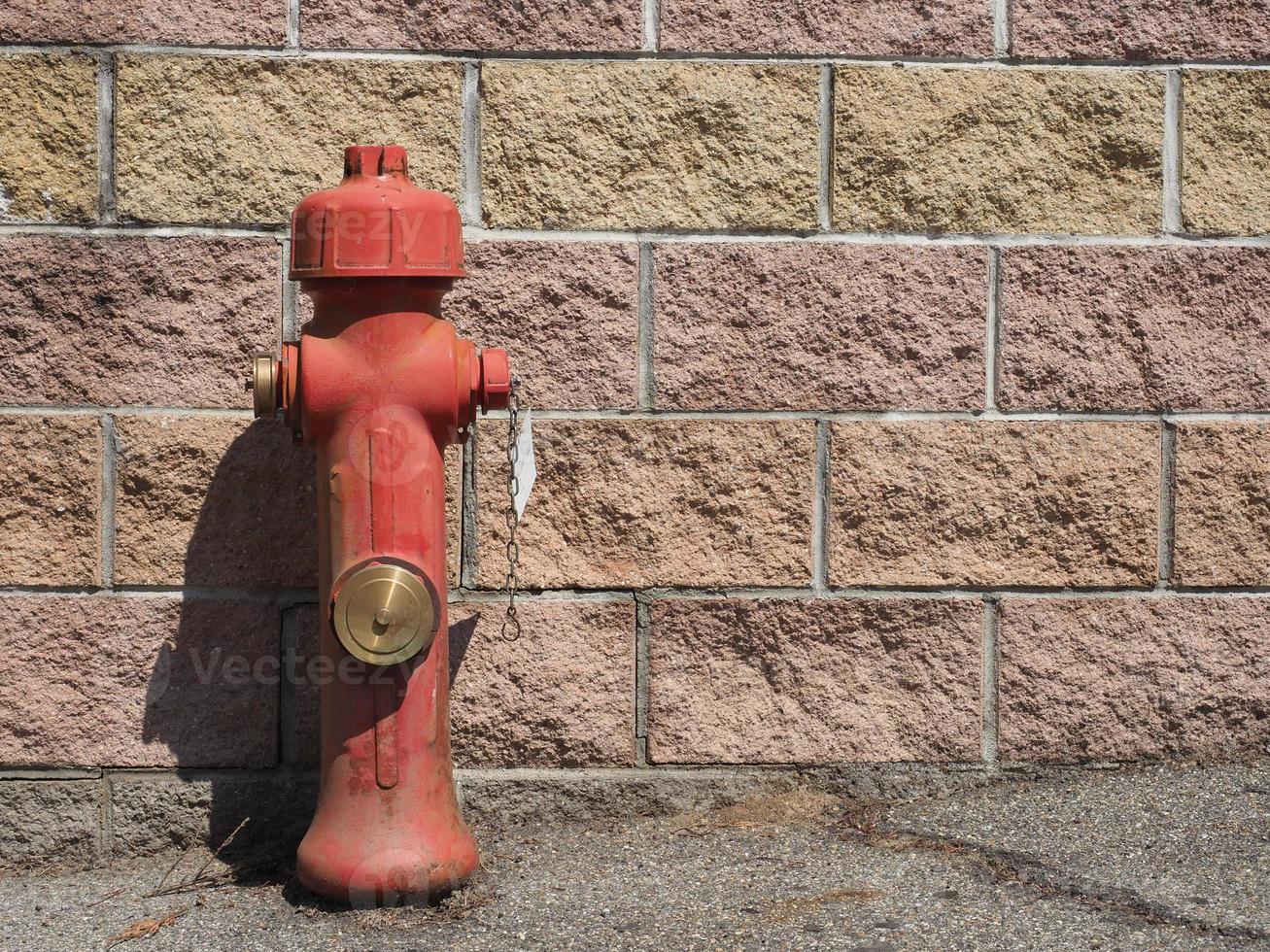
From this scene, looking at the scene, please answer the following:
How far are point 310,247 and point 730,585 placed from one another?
3.59 feet

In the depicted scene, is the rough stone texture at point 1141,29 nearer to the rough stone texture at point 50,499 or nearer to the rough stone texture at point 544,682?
the rough stone texture at point 544,682

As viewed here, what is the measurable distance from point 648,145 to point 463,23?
44 centimetres

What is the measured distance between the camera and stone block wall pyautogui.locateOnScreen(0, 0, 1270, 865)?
9.40 feet

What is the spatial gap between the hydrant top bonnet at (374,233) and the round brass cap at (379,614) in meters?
0.53

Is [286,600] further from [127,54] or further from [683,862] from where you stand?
[127,54]

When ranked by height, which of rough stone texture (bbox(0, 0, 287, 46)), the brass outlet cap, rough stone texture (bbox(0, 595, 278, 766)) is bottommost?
rough stone texture (bbox(0, 595, 278, 766))

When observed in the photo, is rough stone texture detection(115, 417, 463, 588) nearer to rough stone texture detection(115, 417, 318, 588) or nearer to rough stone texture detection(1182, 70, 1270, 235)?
rough stone texture detection(115, 417, 318, 588)

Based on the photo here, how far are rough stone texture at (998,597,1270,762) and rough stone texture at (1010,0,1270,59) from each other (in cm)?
114

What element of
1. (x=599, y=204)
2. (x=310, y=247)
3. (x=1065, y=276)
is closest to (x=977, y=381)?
(x=1065, y=276)

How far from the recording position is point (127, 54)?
2.84 metres

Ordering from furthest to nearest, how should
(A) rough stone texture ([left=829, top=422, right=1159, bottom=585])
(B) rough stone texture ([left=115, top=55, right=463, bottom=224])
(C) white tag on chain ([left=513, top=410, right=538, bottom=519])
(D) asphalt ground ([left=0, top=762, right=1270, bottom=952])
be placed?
(A) rough stone texture ([left=829, top=422, right=1159, bottom=585])
(B) rough stone texture ([left=115, top=55, right=463, bottom=224])
(C) white tag on chain ([left=513, top=410, right=538, bottom=519])
(D) asphalt ground ([left=0, top=762, right=1270, bottom=952])

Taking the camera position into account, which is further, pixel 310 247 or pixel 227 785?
pixel 227 785

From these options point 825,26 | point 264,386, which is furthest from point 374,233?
point 825,26

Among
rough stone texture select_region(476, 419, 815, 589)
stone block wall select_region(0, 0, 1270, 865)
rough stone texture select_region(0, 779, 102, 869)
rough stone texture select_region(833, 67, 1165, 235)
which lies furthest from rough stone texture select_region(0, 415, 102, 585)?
rough stone texture select_region(833, 67, 1165, 235)
